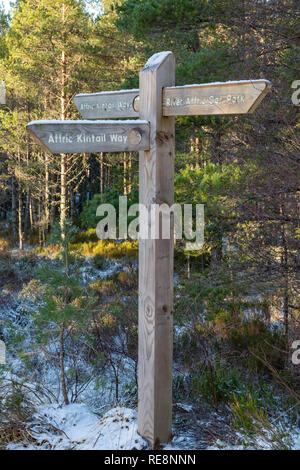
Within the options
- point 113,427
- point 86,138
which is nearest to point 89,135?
point 86,138

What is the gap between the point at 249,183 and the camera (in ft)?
16.6

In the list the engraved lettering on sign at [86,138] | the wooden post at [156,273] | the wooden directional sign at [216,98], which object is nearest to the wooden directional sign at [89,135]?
the engraved lettering on sign at [86,138]

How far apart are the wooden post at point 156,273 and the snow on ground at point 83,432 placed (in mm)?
172

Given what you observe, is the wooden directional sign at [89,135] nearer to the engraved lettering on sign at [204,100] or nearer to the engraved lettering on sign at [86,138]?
the engraved lettering on sign at [86,138]

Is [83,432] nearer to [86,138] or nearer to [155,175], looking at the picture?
[155,175]

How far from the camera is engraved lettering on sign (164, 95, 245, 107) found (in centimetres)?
244

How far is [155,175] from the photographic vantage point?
268 centimetres

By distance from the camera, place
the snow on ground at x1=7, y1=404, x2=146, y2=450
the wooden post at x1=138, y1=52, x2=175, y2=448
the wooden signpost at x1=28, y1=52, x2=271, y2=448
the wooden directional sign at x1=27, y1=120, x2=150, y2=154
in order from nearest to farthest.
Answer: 1. the wooden directional sign at x1=27, y1=120, x2=150, y2=154
2. the wooden signpost at x1=28, y1=52, x2=271, y2=448
3. the wooden post at x1=138, y1=52, x2=175, y2=448
4. the snow on ground at x1=7, y1=404, x2=146, y2=450

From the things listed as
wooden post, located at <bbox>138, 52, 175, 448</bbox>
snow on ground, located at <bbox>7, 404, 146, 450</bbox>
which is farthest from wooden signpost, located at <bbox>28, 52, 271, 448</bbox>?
snow on ground, located at <bbox>7, 404, 146, 450</bbox>

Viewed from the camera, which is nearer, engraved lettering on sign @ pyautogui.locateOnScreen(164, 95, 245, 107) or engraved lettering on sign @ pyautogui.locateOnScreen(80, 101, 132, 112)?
engraved lettering on sign @ pyautogui.locateOnScreen(164, 95, 245, 107)

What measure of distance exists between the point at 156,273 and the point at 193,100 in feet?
3.60

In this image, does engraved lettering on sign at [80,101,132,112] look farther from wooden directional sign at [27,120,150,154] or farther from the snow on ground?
the snow on ground

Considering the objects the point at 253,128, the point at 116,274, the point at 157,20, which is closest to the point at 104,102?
the point at 253,128
